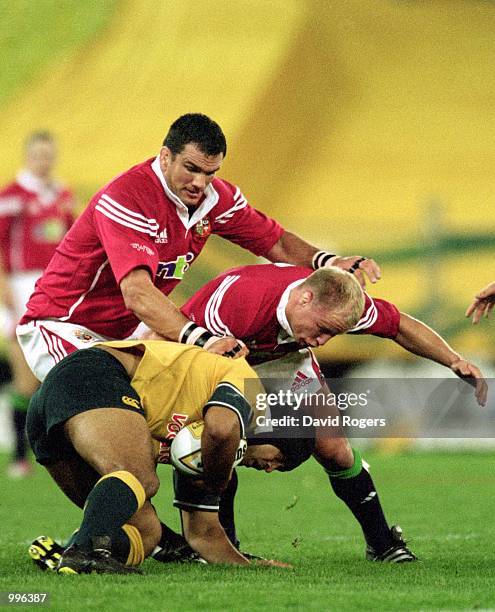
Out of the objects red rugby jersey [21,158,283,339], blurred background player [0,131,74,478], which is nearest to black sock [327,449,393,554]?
red rugby jersey [21,158,283,339]

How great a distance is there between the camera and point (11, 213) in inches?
362

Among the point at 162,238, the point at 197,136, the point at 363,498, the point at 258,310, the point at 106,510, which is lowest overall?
the point at 106,510

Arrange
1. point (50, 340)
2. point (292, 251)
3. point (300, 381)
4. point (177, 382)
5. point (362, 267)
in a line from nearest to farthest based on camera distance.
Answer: point (177, 382) < point (300, 381) < point (362, 267) < point (50, 340) < point (292, 251)

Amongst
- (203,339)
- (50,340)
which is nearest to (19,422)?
(50,340)

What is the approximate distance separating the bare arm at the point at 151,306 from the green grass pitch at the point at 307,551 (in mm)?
837

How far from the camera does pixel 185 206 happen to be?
539cm

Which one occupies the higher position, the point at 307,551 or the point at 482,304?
the point at 482,304

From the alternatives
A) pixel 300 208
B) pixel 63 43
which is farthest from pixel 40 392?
pixel 63 43

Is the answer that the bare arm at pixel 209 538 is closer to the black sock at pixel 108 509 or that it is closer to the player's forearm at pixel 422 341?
the black sock at pixel 108 509

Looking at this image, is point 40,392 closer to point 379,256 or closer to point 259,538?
point 259,538

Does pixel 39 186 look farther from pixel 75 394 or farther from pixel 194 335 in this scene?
pixel 75 394

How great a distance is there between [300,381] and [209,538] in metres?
0.72

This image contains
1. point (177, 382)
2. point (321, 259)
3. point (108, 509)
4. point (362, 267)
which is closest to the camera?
point (108, 509)

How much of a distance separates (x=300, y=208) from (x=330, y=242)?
136 inches
